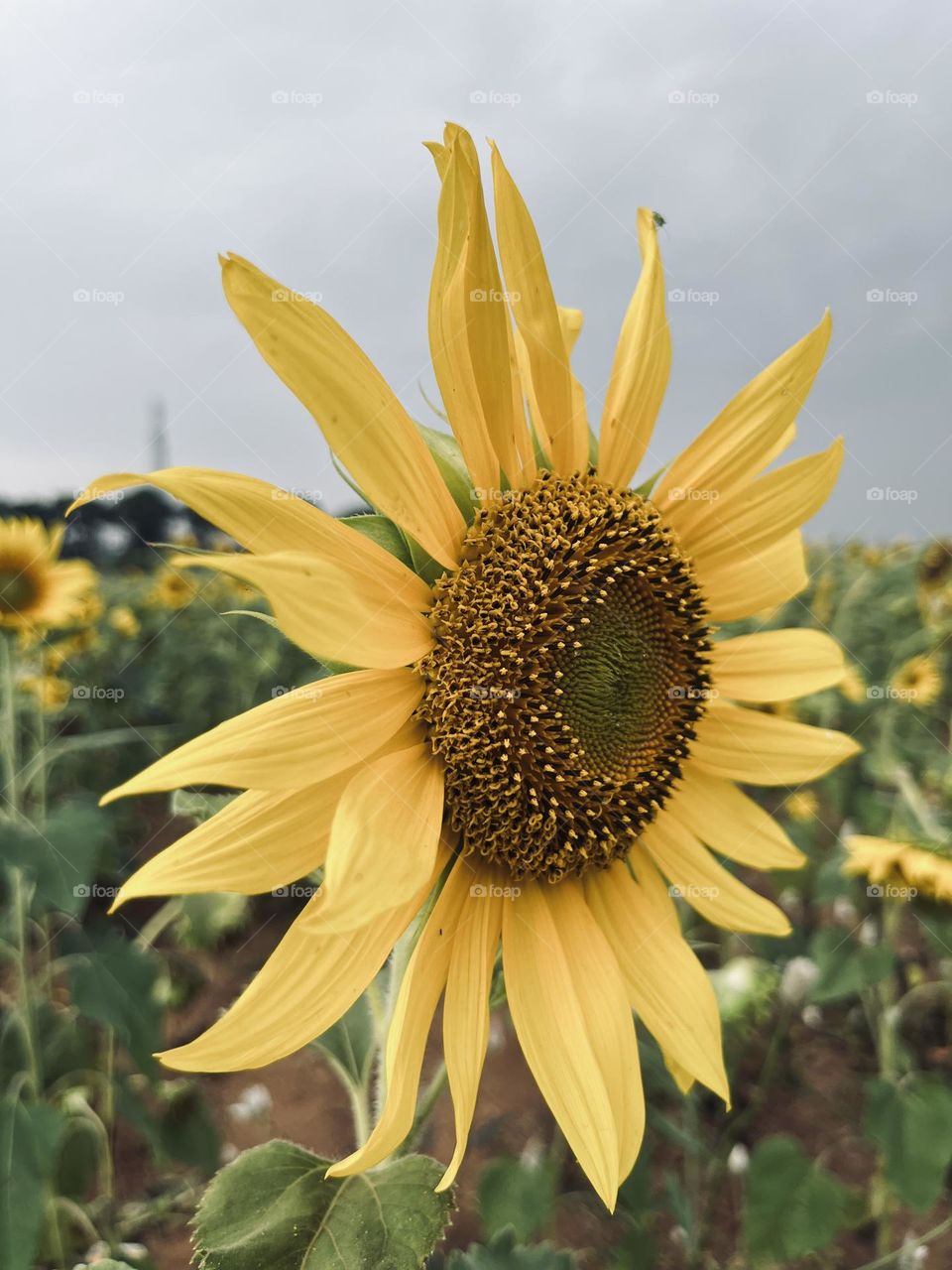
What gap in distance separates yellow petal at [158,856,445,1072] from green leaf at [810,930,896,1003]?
199 cm

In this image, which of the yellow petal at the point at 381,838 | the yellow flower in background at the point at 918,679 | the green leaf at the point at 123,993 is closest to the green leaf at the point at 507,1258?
the yellow petal at the point at 381,838

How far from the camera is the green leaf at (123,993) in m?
2.49

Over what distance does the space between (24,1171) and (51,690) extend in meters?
2.96

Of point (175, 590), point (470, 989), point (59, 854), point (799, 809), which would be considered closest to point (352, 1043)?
point (470, 989)

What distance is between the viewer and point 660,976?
1307 mm

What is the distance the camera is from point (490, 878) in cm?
123

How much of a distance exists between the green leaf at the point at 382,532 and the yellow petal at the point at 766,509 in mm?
514

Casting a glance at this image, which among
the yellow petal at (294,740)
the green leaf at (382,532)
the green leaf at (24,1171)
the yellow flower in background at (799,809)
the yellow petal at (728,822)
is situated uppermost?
the green leaf at (382,532)

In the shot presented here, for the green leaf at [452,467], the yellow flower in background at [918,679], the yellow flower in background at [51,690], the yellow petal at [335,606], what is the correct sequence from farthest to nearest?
1. the yellow flower in background at [918,679]
2. the yellow flower in background at [51,690]
3. the green leaf at [452,467]
4. the yellow petal at [335,606]

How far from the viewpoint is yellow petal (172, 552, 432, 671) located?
844mm

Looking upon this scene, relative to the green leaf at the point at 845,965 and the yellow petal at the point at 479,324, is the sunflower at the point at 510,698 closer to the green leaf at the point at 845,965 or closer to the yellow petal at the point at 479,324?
the yellow petal at the point at 479,324

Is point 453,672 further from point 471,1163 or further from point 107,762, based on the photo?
point 107,762

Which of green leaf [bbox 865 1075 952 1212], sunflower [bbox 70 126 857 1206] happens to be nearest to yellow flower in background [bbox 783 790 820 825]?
green leaf [bbox 865 1075 952 1212]

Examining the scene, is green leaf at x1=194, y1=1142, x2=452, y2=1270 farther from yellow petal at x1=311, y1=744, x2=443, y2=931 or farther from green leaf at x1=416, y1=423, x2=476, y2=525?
green leaf at x1=416, y1=423, x2=476, y2=525
